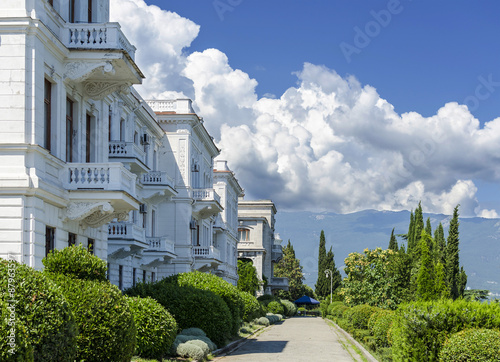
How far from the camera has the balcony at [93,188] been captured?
18.4 m

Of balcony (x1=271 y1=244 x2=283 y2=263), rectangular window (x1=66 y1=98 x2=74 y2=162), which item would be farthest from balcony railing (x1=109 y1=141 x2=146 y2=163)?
balcony (x1=271 y1=244 x2=283 y2=263)

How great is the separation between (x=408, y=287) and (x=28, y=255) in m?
34.0

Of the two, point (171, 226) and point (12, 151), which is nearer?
point (12, 151)

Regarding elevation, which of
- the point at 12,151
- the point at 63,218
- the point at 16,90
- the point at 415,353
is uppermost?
the point at 16,90

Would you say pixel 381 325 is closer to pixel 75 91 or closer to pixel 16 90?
pixel 75 91

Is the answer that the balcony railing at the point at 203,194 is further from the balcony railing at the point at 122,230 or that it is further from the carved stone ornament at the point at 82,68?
the carved stone ornament at the point at 82,68

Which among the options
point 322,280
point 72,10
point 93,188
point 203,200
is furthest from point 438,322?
point 322,280

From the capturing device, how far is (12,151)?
16.5m

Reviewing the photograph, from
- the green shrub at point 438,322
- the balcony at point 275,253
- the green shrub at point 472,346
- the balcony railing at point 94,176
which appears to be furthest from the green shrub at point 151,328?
the balcony at point 275,253

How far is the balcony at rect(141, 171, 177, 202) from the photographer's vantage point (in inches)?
1454

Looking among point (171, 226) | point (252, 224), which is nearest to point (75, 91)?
point (171, 226)

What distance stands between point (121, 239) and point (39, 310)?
20.2m

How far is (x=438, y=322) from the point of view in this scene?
14289mm

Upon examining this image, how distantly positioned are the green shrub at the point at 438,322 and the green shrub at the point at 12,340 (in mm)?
8625
